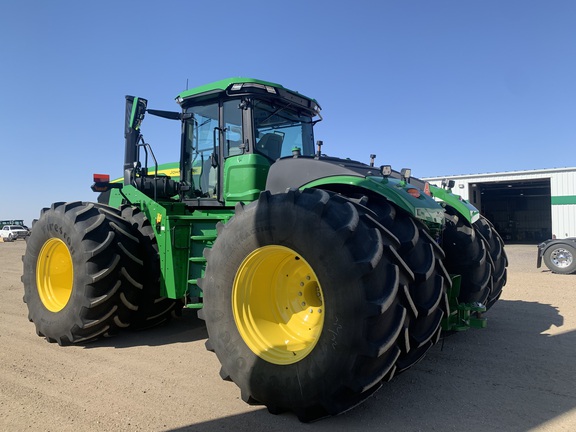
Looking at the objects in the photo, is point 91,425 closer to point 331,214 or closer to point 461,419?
point 331,214

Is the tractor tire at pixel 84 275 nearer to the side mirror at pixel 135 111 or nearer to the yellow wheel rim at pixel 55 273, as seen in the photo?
the yellow wheel rim at pixel 55 273

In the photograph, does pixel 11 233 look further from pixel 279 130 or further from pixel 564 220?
pixel 564 220

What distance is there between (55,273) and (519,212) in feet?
138

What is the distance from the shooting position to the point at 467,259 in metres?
4.86

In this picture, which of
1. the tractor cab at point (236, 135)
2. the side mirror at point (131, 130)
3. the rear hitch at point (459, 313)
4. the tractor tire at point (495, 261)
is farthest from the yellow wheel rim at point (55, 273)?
the tractor tire at point (495, 261)

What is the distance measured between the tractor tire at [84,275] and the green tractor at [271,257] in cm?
2

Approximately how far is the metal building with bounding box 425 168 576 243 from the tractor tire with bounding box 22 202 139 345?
79.0 feet

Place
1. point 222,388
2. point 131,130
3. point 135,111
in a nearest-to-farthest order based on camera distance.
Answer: point 222,388 < point 135,111 < point 131,130

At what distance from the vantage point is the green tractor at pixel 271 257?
2.98 m

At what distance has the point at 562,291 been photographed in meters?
8.71

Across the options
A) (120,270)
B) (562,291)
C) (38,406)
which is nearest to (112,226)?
(120,270)

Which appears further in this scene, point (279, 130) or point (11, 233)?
point (11, 233)

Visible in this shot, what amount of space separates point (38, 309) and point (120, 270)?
132 centimetres

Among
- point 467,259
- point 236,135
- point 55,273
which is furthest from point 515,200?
point 55,273
